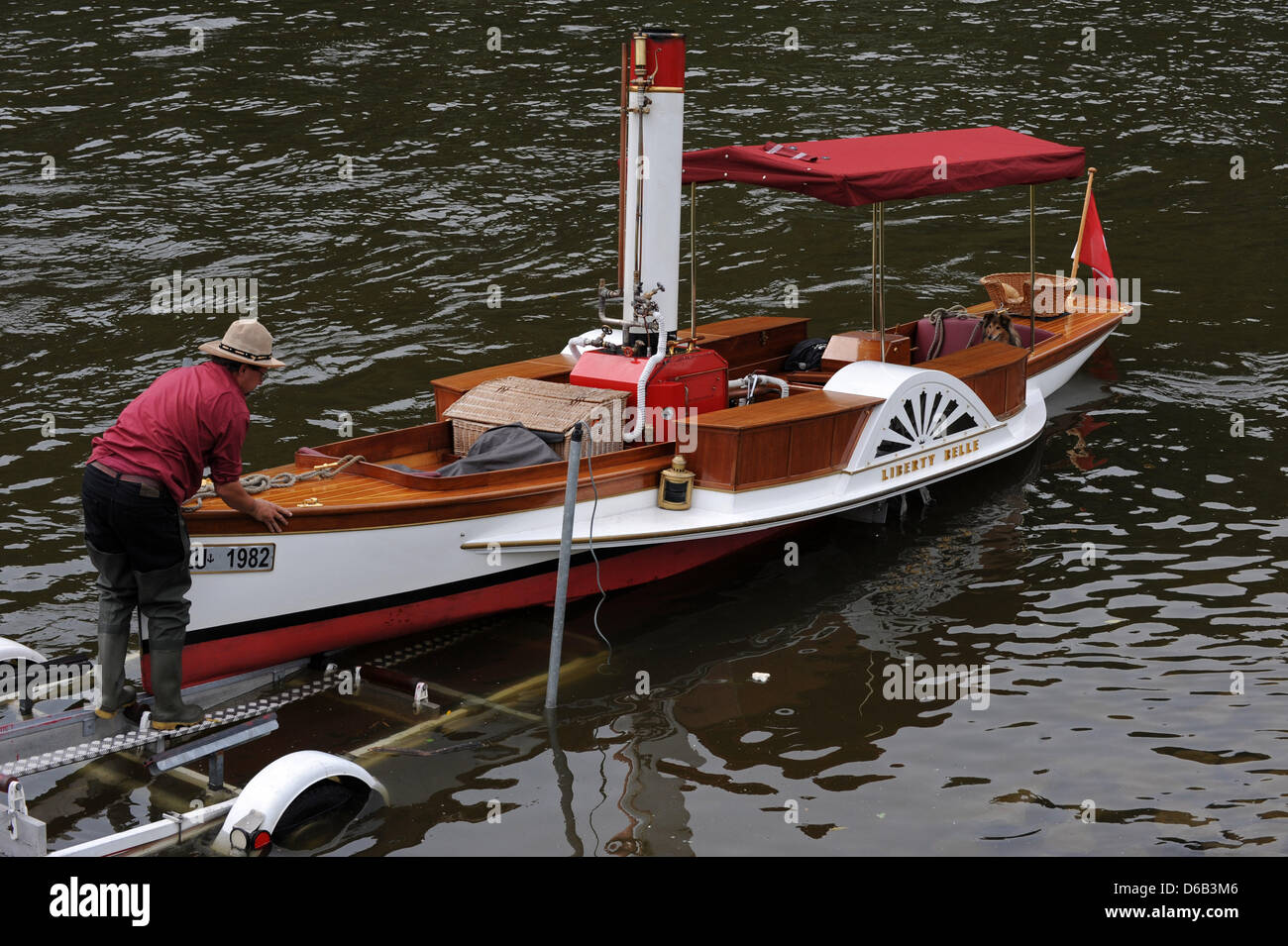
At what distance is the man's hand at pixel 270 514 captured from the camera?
8.48 metres

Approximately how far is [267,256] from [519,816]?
13006 millimetres

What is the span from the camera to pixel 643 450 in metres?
10.5

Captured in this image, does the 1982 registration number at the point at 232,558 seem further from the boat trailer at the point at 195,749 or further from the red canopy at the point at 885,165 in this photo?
the red canopy at the point at 885,165

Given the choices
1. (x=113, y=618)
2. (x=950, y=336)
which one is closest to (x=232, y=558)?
(x=113, y=618)

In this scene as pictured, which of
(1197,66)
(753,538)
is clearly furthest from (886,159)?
(1197,66)

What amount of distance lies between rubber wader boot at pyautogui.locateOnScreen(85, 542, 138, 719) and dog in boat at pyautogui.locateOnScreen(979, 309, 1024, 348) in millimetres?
8324

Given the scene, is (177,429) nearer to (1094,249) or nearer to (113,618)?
(113,618)

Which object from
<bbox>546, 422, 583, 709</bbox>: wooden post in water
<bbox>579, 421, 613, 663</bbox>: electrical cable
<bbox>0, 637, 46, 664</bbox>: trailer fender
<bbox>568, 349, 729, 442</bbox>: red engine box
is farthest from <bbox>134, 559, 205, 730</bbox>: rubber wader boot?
<bbox>568, 349, 729, 442</bbox>: red engine box

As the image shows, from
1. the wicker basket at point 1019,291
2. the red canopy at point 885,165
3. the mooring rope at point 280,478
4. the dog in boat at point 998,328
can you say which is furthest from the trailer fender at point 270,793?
the wicker basket at point 1019,291

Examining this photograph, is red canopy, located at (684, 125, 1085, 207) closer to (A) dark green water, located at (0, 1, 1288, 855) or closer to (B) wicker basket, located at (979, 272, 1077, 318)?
(B) wicker basket, located at (979, 272, 1077, 318)

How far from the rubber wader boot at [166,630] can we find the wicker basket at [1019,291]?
878 cm

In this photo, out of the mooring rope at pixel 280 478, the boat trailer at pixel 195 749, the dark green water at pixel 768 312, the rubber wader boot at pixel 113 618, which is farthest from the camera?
the mooring rope at pixel 280 478

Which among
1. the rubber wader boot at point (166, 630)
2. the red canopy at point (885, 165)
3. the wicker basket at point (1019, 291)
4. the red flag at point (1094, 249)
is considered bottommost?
the rubber wader boot at point (166, 630)

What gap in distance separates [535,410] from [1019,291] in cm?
648
